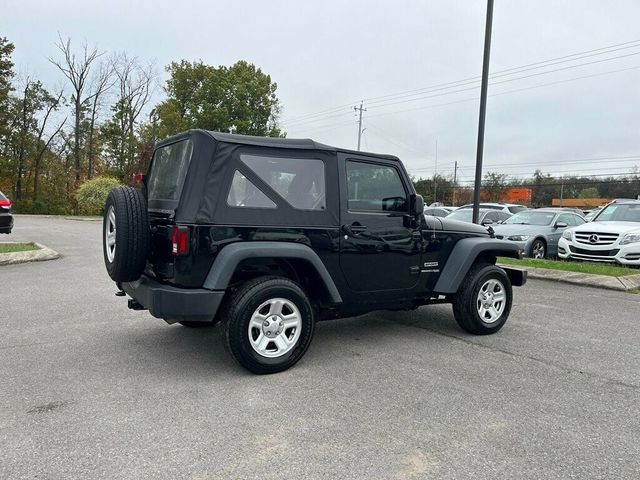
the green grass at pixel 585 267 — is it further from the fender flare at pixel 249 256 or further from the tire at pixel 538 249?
the fender flare at pixel 249 256

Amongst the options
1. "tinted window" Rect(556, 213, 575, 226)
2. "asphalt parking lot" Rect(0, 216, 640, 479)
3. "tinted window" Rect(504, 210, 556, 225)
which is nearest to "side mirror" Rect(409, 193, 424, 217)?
"asphalt parking lot" Rect(0, 216, 640, 479)

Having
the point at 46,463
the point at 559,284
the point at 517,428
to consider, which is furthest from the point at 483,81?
the point at 46,463

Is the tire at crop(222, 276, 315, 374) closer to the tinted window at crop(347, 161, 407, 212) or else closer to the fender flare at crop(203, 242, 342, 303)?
the fender flare at crop(203, 242, 342, 303)

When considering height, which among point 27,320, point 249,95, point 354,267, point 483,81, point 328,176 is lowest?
point 27,320

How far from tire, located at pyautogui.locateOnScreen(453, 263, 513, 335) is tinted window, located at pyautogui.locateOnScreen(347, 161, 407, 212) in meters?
1.16

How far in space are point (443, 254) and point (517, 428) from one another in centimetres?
235

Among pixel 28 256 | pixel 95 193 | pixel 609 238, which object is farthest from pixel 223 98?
pixel 609 238

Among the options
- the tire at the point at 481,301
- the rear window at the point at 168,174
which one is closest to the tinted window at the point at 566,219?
the tire at the point at 481,301

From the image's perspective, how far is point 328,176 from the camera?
4461 millimetres

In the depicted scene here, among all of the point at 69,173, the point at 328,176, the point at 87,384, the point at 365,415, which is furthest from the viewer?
the point at 69,173

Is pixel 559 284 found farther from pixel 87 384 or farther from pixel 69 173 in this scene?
pixel 69 173

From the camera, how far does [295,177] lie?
4.34m

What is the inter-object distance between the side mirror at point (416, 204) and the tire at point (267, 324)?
1.53m

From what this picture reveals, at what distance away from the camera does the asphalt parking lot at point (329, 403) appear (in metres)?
2.67
